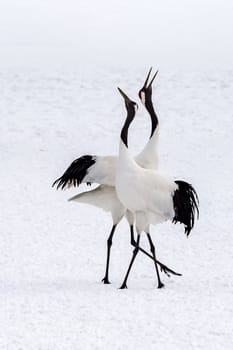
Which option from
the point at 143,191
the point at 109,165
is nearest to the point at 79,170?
the point at 109,165

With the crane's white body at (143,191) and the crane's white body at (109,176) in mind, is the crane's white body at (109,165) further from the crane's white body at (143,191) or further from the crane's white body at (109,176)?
the crane's white body at (143,191)

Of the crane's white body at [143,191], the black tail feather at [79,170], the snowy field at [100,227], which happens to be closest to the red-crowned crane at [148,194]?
the crane's white body at [143,191]

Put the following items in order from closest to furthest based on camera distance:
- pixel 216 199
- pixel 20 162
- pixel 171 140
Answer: pixel 216 199 < pixel 20 162 < pixel 171 140

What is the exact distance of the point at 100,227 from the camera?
35.7 feet

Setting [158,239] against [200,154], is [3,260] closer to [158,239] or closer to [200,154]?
[158,239]

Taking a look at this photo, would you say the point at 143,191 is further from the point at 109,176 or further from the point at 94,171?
the point at 94,171

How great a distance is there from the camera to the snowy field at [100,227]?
604cm

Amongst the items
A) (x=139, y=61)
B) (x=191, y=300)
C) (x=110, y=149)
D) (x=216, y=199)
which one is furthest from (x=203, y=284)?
(x=139, y=61)

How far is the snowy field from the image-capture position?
604cm

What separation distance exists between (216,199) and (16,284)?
547cm

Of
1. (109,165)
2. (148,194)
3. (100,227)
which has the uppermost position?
(109,165)

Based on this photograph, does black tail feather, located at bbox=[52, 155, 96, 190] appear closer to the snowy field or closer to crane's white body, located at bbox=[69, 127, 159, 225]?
crane's white body, located at bbox=[69, 127, 159, 225]

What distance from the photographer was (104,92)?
67.4 feet

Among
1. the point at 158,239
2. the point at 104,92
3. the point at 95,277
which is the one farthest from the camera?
the point at 104,92
